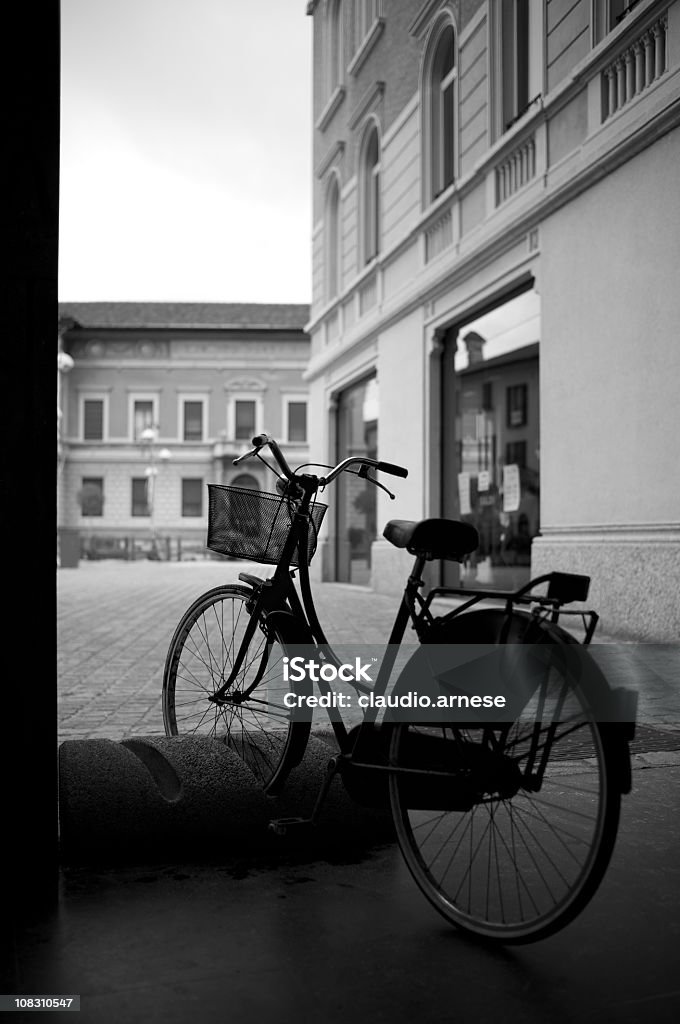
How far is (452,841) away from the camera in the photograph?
2.95 m

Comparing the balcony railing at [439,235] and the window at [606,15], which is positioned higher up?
the window at [606,15]

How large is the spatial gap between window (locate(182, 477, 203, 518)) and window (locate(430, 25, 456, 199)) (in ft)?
129

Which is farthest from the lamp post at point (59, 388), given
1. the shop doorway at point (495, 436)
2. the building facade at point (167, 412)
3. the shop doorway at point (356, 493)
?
the shop doorway at point (495, 436)

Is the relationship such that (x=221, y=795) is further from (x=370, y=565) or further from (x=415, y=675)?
(x=370, y=565)

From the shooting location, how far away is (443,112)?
12.3 m

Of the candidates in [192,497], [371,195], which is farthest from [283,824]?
[192,497]

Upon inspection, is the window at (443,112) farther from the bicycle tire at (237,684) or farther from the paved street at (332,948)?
the paved street at (332,948)

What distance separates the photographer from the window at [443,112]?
39.3ft

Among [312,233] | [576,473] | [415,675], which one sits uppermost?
[312,233]

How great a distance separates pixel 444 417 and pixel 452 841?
10.1 m

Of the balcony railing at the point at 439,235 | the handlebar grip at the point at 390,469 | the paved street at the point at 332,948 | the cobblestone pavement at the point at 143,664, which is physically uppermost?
the balcony railing at the point at 439,235

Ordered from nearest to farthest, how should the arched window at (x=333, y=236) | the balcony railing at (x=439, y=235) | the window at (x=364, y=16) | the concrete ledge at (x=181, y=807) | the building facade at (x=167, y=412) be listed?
the concrete ledge at (x=181, y=807)
the balcony railing at (x=439, y=235)
the window at (x=364, y=16)
the arched window at (x=333, y=236)
the building facade at (x=167, y=412)

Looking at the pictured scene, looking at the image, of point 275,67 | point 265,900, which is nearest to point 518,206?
point 275,67

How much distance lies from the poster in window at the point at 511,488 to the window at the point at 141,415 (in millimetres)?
41421
